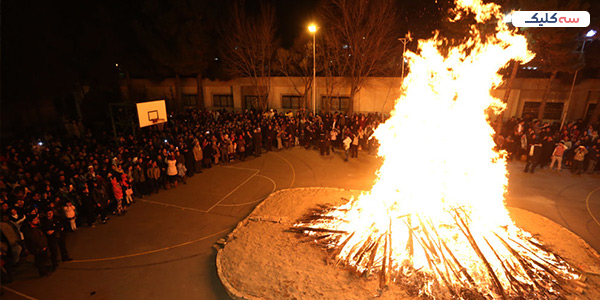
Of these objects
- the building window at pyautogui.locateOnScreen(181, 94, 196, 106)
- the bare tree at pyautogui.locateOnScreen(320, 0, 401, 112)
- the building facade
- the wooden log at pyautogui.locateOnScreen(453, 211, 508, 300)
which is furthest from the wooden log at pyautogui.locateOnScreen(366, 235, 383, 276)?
the building window at pyautogui.locateOnScreen(181, 94, 196, 106)

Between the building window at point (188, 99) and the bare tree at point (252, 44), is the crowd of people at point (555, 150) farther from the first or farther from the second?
the building window at point (188, 99)

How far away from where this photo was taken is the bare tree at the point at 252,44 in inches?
1136

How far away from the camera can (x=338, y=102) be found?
31.6 meters

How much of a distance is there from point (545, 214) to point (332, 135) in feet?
39.2

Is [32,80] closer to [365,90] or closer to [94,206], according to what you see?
[94,206]

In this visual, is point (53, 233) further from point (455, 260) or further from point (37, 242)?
point (455, 260)

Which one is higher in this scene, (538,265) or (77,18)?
(77,18)

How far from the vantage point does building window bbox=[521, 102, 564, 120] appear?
2517 cm

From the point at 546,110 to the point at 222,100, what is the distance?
3220 centimetres

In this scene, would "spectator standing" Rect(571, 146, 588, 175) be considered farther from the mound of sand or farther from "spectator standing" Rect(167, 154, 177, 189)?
"spectator standing" Rect(167, 154, 177, 189)

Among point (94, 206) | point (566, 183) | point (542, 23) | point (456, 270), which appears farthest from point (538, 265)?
point (542, 23)

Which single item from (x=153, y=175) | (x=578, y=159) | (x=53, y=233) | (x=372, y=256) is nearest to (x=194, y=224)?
(x=153, y=175)

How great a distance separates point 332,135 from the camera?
20.6m

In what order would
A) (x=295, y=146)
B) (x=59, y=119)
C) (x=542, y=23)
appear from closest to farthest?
(x=542, y=23) → (x=295, y=146) → (x=59, y=119)
